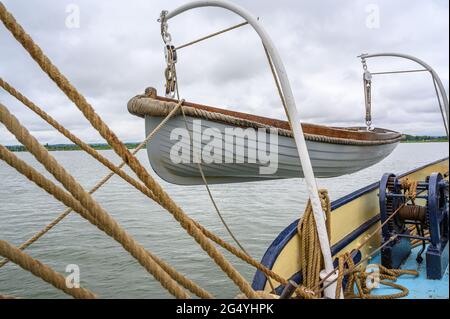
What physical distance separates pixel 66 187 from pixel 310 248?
7.70 ft

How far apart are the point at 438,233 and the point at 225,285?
138 inches

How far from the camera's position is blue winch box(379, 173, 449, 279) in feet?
12.7

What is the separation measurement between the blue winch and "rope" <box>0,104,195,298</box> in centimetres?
333

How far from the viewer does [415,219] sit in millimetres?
4148

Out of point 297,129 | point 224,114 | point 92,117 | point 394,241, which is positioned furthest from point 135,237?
point 92,117

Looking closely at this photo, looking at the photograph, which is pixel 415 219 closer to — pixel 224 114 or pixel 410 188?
pixel 410 188

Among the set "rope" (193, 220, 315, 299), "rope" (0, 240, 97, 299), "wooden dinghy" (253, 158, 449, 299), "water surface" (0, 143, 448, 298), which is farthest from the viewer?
"water surface" (0, 143, 448, 298)

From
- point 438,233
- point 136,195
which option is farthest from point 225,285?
point 136,195

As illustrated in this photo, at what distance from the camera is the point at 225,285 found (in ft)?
20.3

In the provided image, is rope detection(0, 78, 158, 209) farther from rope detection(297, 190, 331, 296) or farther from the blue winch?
the blue winch

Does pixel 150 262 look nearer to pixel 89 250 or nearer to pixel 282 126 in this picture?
pixel 282 126

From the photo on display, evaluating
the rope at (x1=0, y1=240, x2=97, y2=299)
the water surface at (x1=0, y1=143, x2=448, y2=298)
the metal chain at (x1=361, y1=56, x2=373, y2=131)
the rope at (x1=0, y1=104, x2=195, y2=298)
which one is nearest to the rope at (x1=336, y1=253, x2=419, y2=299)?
the rope at (x1=0, y1=104, x2=195, y2=298)

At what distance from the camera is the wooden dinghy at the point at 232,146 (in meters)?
4.04

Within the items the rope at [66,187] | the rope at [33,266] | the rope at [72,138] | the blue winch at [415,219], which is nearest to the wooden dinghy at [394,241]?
the blue winch at [415,219]
